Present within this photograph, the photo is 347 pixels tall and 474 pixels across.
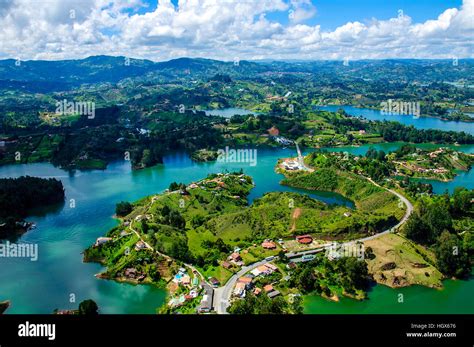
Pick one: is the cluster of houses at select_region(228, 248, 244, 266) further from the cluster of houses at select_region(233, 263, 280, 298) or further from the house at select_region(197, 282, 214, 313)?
the house at select_region(197, 282, 214, 313)

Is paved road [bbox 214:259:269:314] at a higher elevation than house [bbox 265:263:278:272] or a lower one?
lower

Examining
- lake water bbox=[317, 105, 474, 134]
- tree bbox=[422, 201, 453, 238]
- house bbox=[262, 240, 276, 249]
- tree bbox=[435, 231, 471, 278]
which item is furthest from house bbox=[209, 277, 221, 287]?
lake water bbox=[317, 105, 474, 134]

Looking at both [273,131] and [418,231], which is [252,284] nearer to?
[418,231]

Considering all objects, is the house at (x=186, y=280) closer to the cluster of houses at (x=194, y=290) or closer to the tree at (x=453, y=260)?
the cluster of houses at (x=194, y=290)

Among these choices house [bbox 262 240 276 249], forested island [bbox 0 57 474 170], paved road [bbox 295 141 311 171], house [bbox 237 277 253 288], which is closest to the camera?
house [bbox 237 277 253 288]

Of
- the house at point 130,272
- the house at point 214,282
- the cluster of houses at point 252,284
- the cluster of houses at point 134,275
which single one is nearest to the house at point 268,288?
the cluster of houses at point 252,284

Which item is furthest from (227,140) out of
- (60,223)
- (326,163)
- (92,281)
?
(92,281)
